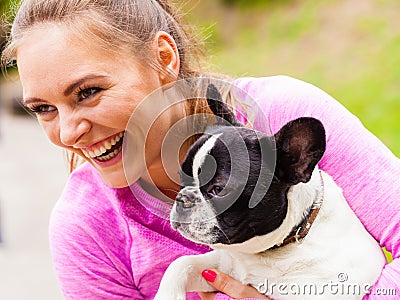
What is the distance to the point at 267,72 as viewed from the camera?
7051 millimetres

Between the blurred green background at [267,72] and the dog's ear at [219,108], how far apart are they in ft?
5.59

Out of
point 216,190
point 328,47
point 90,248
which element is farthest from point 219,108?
point 328,47

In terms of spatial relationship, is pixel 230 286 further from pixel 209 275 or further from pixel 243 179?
pixel 243 179

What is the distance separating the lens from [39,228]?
491cm

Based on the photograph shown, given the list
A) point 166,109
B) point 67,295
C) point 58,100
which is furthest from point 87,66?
point 67,295

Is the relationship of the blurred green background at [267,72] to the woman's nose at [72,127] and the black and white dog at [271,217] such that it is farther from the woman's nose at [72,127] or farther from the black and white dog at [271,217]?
the black and white dog at [271,217]

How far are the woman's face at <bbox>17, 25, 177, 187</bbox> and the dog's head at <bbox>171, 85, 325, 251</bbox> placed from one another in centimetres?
26

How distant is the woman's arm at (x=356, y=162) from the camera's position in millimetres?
1922

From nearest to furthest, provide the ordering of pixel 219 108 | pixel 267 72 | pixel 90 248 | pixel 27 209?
pixel 219 108 < pixel 90 248 < pixel 27 209 < pixel 267 72

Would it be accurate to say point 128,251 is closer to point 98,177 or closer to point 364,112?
point 98,177

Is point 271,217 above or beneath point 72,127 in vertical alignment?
beneath

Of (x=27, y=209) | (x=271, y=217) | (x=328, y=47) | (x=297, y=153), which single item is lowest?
(x=271, y=217)

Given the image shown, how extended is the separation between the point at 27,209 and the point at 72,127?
3545 mm

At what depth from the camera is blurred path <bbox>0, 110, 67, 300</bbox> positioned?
418 centimetres
